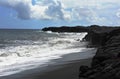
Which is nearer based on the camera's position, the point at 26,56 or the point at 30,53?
the point at 26,56

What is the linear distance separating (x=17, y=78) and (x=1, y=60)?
8405 mm

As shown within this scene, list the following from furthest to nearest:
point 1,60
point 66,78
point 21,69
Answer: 1. point 1,60
2. point 21,69
3. point 66,78

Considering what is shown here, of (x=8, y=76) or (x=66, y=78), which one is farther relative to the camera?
(x=8, y=76)

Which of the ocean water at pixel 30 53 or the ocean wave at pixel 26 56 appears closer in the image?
the ocean wave at pixel 26 56

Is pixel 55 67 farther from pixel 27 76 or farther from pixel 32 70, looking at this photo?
pixel 27 76

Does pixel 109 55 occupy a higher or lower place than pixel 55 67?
higher

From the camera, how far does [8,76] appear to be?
14.9m

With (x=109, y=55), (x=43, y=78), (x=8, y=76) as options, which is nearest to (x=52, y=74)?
(x=43, y=78)

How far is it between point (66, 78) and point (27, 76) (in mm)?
2226

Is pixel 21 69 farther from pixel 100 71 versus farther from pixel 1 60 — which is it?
pixel 100 71

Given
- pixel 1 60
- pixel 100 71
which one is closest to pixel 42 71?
pixel 100 71

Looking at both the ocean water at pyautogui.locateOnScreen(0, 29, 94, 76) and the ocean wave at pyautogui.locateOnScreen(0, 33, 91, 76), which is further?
the ocean water at pyautogui.locateOnScreen(0, 29, 94, 76)

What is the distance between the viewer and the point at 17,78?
46.9 ft

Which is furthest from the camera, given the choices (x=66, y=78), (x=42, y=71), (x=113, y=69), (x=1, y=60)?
(x=1, y=60)
